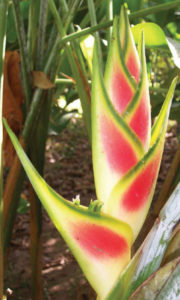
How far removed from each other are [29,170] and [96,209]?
2.4 inches

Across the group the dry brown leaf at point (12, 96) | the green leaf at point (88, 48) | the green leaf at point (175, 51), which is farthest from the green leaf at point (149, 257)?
the dry brown leaf at point (12, 96)

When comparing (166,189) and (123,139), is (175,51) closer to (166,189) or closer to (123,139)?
(123,139)

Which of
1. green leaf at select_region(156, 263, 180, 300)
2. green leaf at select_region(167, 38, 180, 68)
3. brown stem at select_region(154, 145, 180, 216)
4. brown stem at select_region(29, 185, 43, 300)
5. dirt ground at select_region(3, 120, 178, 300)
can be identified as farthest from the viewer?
dirt ground at select_region(3, 120, 178, 300)

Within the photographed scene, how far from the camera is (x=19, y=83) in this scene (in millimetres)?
699

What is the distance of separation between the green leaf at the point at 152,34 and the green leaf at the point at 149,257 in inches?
10.9

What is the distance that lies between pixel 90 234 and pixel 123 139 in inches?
3.1

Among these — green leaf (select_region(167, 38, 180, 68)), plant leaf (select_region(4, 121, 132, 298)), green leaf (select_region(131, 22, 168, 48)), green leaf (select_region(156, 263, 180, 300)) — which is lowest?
green leaf (select_region(156, 263, 180, 300))

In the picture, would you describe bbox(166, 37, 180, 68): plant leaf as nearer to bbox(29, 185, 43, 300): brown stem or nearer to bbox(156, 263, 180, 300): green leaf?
bbox(156, 263, 180, 300): green leaf

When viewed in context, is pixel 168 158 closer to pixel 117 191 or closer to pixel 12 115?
pixel 12 115

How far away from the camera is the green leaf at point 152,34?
1.78ft

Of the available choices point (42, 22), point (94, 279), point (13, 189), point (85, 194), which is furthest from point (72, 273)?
point (94, 279)

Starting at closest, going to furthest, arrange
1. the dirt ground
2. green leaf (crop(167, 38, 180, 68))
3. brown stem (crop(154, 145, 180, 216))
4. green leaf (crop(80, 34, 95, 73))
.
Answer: green leaf (crop(167, 38, 180, 68)) < green leaf (crop(80, 34, 95, 73)) < brown stem (crop(154, 145, 180, 216)) < the dirt ground

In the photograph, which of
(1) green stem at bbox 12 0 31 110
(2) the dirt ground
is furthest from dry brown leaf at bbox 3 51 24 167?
(2) the dirt ground

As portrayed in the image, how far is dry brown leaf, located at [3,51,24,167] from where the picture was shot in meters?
0.68
